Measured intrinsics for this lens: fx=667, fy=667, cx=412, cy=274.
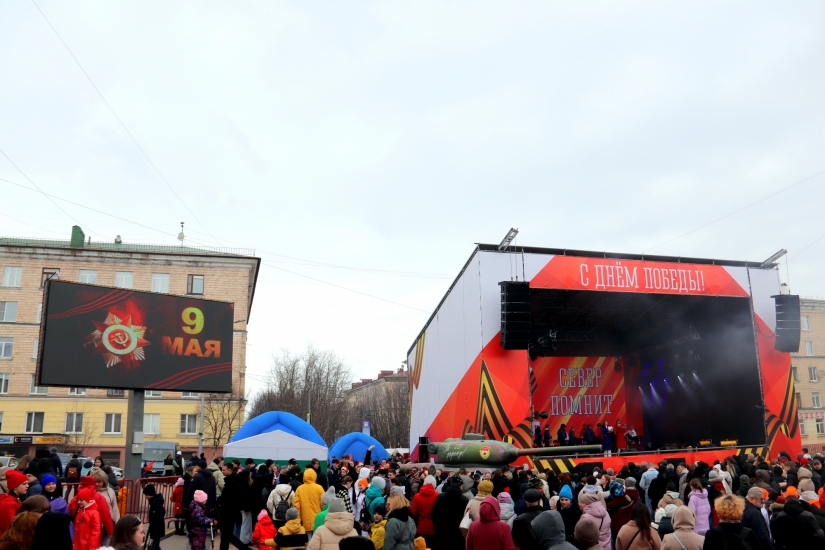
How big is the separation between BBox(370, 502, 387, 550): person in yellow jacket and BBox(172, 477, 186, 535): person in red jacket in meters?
7.91

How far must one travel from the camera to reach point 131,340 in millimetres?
17578

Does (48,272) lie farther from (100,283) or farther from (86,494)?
(86,494)

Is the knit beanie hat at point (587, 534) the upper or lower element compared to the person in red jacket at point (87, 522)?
upper

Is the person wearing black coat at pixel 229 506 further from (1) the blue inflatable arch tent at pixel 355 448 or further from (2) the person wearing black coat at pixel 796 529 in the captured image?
(1) the blue inflatable arch tent at pixel 355 448

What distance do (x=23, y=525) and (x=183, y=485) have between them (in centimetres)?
857

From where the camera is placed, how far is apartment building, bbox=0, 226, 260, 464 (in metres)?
41.4

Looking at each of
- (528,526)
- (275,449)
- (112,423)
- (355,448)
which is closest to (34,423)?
(112,423)

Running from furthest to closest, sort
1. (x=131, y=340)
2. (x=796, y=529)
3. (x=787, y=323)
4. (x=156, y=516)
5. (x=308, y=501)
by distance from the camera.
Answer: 1. (x=787, y=323)
2. (x=131, y=340)
3. (x=156, y=516)
4. (x=308, y=501)
5. (x=796, y=529)

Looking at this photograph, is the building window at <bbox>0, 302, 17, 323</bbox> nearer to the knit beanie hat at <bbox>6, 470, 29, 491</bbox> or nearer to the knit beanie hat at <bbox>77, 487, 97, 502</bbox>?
the knit beanie hat at <bbox>6, 470, 29, 491</bbox>

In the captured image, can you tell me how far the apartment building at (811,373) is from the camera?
53.3 meters

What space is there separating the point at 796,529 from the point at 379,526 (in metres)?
4.49

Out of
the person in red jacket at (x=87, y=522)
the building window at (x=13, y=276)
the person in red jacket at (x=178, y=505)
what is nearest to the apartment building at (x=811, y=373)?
the person in red jacket at (x=178, y=505)

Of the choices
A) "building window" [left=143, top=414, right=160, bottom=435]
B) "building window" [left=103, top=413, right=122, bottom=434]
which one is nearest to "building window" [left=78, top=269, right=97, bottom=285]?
"building window" [left=103, top=413, right=122, bottom=434]

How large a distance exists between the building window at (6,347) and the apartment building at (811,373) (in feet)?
185
